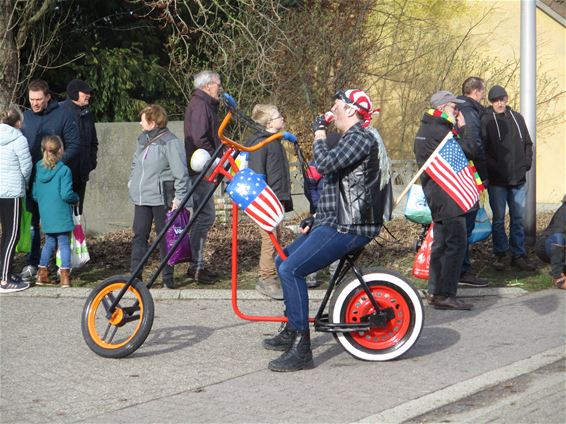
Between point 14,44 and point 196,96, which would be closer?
point 196,96

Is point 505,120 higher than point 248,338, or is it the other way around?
point 505,120

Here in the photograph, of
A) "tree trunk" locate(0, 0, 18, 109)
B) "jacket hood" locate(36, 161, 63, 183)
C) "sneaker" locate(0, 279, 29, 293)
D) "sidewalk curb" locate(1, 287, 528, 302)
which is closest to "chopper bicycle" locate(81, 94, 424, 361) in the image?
"sidewalk curb" locate(1, 287, 528, 302)

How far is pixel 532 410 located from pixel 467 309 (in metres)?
2.79

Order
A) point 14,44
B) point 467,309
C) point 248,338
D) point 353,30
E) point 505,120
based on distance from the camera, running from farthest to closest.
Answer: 1. point 353,30
2. point 14,44
3. point 505,120
4. point 467,309
5. point 248,338

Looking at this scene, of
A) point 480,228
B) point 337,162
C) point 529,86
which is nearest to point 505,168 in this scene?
point 480,228

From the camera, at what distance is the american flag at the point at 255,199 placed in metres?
6.49

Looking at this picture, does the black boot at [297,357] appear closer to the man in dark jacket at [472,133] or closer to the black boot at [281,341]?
the black boot at [281,341]

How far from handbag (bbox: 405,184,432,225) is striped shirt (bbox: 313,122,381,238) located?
2.83m

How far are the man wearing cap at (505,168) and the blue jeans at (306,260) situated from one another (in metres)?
4.12

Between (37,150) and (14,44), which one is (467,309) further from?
(14,44)

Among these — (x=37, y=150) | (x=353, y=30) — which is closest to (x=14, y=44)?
(x=37, y=150)

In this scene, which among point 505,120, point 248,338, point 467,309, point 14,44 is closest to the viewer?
point 248,338

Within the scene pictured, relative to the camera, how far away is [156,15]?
1647 cm

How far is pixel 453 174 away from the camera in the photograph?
8.20 m
